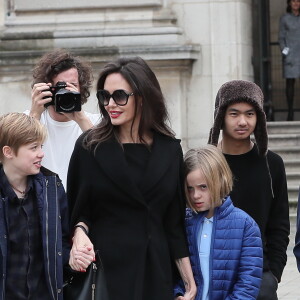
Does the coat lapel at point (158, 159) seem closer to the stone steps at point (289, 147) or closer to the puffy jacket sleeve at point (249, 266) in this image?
the puffy jacket sleeve at point (249, 266)

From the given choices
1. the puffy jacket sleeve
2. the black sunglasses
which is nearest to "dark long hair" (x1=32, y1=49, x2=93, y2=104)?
the black sunglasses

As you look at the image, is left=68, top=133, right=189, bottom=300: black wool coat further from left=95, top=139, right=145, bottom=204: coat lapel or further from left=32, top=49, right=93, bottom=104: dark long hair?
left=32, top=49, right=93, bottom=104: dark long hair

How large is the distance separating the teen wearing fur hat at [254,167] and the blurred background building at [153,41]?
8.24 m

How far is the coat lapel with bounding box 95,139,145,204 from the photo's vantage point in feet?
18.1

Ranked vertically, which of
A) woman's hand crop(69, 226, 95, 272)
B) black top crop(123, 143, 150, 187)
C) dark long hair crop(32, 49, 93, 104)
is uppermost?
dark long hair crop(32, 49, 93, 104)

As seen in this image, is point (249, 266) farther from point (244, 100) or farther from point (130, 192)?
point (244, 100)

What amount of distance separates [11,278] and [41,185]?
0.46 metres

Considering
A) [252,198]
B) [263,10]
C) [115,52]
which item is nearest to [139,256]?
[252,198]

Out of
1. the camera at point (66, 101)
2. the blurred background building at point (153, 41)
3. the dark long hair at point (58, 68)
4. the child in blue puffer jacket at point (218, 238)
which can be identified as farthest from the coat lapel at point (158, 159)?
the blurred background building at point (153, 41)

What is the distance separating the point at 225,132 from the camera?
624 cm

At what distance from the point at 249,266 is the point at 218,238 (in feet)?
0.64

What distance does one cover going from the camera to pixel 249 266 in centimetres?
571

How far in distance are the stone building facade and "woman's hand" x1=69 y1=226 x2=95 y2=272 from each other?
29.6 feet

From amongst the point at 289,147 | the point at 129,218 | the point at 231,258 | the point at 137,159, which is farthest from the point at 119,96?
the point at 289,147
